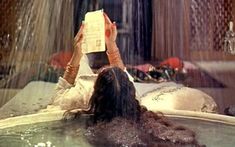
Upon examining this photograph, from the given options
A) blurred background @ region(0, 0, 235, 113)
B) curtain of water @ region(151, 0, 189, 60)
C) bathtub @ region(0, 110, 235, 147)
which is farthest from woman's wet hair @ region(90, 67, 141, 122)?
curtain of water @ region(151, 0, 189, 60)

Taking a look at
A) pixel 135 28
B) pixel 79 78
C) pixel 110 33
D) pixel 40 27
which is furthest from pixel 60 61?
pixel 110 33

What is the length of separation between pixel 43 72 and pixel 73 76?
134cm

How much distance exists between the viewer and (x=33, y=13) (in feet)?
16.1

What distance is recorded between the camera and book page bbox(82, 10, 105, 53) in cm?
167

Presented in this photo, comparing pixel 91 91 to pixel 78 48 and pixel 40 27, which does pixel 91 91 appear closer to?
pixel 78 48

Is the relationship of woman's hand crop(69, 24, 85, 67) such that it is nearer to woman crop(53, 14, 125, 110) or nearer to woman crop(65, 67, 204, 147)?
woman crop(53, 14, 125, 110)

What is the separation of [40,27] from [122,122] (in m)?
3.38

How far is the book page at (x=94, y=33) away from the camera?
167 cm

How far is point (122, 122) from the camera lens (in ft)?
4.83

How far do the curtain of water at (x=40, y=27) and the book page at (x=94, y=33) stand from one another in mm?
2682

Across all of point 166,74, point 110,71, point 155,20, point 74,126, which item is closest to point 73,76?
point 74,126

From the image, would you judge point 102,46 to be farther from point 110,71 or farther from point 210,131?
point 210,131

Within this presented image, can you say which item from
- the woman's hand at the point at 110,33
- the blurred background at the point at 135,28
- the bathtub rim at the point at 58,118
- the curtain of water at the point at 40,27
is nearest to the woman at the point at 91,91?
the woman's hand at the point at 110,33

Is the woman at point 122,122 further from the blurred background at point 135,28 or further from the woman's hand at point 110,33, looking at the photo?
the blurred background at point 135,28
